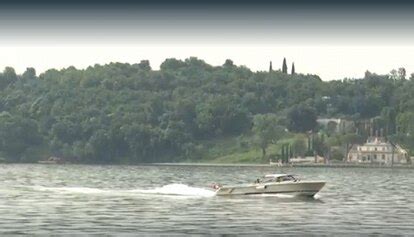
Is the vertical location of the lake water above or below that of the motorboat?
below

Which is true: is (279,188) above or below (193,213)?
above

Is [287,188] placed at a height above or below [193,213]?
above

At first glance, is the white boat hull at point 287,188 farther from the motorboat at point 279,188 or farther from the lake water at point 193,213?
the lake water at point 193,213

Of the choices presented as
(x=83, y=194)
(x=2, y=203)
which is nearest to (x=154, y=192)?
(x=83, y=194)

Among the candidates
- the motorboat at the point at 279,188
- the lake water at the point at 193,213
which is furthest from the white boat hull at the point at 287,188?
the lake water at the point at 193,213

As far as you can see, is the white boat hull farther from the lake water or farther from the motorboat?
the lake water

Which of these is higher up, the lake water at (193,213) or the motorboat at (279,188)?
the motorboat at (279,188)

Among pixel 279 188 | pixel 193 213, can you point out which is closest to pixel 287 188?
pixel 279 188

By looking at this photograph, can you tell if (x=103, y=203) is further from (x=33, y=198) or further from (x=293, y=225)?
(x=293, y=225)

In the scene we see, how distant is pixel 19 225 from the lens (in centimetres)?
6725

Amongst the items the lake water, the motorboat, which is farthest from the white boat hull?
the lake water

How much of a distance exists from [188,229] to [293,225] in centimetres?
702

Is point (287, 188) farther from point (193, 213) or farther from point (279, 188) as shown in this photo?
point (193, 213)

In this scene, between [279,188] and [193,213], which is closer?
[193,213]
